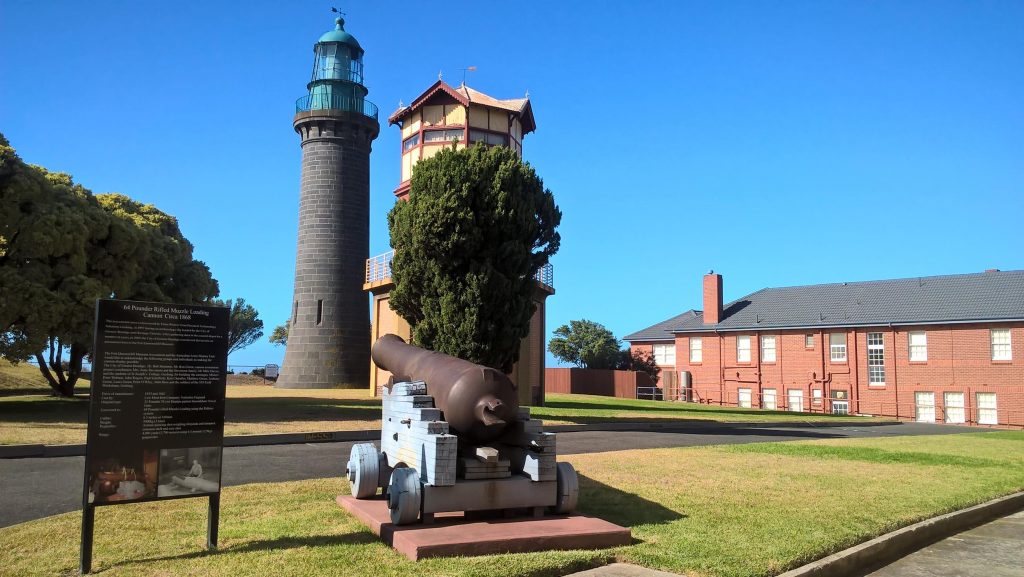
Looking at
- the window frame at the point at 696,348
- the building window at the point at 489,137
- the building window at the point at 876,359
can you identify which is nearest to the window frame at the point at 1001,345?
the building window at the point at 876,359

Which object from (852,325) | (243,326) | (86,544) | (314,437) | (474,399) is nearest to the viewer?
(86,544)

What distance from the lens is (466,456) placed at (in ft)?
21.9

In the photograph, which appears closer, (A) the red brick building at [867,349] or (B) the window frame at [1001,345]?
(B) the window frame at [1001,345]

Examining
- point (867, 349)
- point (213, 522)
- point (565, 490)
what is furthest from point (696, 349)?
point (213, 522)

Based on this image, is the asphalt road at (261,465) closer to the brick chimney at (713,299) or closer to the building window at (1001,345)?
the building window at (1001,345)

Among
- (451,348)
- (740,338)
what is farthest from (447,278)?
A: (740,338)

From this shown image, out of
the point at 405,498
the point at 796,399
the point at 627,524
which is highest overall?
the point at 405,498

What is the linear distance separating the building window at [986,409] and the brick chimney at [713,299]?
14134 millimetres

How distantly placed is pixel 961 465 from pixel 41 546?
13205mm

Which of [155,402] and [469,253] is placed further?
[469,253]

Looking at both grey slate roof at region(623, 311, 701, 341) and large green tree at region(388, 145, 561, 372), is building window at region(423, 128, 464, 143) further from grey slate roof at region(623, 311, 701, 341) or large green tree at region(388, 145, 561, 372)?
grey slate roof at region(623, 311, 701, 341)

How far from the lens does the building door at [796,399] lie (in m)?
39.8

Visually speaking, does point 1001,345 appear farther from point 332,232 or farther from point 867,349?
point 332,232

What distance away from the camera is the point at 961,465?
1248 cm
